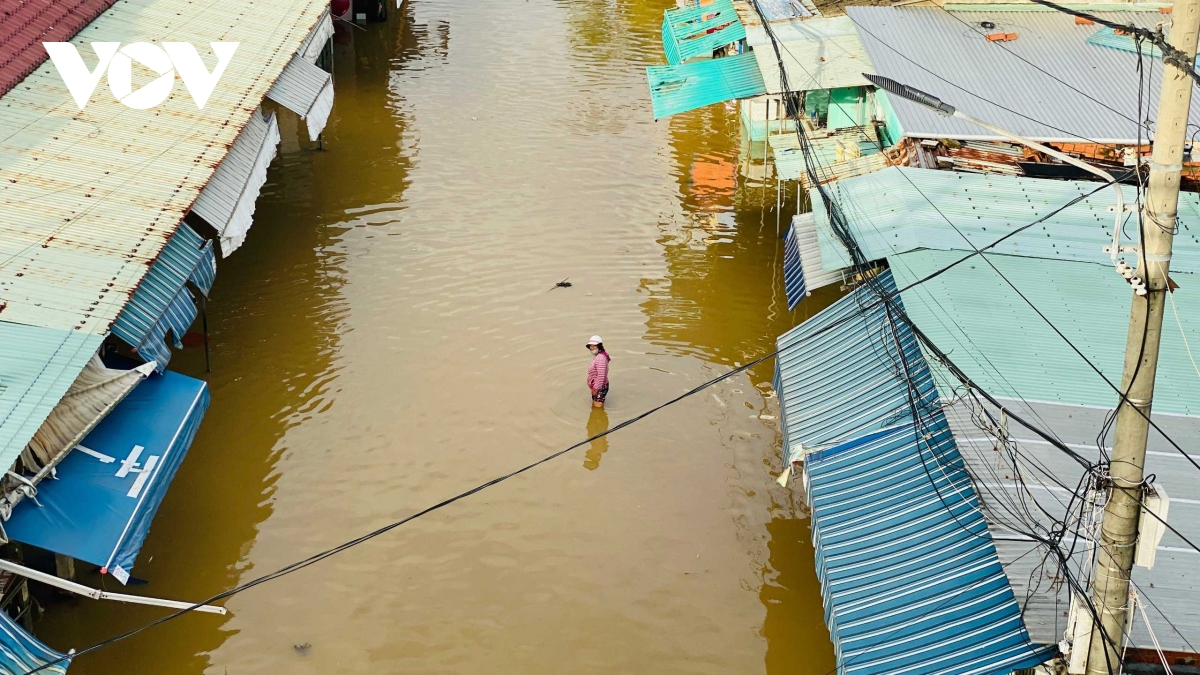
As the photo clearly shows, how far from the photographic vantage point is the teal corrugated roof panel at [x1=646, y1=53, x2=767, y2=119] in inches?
810

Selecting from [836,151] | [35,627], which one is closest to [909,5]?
[836,151]

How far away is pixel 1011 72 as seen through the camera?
17.4m

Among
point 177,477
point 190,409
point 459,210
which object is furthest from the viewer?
point 459,210

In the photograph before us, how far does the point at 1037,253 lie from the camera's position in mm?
12289

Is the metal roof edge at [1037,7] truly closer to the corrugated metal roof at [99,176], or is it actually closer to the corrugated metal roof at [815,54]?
the corrugated metal roof at [815,54]

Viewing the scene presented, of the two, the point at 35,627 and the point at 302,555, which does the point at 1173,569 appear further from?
the point at 35,627

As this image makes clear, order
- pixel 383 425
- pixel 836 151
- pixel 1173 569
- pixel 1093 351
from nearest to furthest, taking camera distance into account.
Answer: pixel 1173 569 < pixel 1093 351 < pixel 383 425 < pixel 836 151

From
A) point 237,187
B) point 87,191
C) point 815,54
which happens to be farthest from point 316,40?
point 87,191

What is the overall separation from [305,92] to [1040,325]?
48.0 feet

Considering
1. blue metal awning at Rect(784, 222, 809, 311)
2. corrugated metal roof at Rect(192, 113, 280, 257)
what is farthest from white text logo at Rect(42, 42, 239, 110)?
blue metal awning at Rect(784, 222, 809, 311)

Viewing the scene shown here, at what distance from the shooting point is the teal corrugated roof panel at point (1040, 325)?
33.6 feet

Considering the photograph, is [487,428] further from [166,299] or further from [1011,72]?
[1011,72]

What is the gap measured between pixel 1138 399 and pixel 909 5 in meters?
15.4

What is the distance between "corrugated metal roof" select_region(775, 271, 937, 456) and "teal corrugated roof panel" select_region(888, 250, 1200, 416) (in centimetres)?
42
